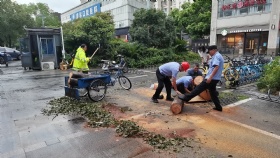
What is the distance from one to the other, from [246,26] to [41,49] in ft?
75.2

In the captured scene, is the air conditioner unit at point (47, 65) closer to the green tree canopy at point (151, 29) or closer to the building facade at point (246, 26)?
the green tree canopy at point (151, 29)

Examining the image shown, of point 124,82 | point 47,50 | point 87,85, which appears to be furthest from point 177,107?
point 47,50

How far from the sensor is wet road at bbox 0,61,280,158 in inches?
151

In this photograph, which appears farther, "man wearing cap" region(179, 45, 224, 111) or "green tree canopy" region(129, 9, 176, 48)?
"green tree canopy" region(129, 9, 176, 48)

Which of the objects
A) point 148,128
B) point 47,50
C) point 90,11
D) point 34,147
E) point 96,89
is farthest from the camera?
point 90,11

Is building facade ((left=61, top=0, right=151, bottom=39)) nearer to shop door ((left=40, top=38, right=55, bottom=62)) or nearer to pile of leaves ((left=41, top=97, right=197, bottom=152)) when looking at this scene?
shop door ((left=40, top=38, right=55, bottom=62))

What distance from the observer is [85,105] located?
6.50 meters

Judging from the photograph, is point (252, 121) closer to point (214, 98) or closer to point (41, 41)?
point (214, 98)

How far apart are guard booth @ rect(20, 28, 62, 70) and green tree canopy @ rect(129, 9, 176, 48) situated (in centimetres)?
616

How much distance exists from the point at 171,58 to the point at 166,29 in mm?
2646

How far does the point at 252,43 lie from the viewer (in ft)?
87.1

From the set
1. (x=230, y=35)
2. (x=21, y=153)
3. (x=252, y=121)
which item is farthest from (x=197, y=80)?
(x=230, y=35)

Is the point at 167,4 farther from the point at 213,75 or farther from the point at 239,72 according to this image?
the point at 213,75

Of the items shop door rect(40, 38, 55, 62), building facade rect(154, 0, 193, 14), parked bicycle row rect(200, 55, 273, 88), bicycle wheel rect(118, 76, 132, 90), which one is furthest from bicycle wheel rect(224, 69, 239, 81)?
building facade rect(154, 0, 193, 14)
